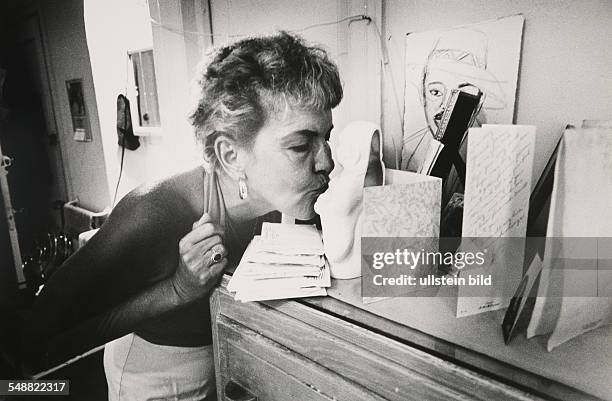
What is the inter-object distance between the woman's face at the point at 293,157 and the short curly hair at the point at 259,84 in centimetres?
3

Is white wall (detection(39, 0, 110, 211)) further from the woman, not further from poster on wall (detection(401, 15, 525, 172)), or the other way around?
poster on wall (detection(401, 15, 525, 172))

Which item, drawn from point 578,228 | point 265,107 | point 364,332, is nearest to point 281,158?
point 265,107

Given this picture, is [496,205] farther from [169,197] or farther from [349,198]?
[169,197]

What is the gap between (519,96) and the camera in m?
0.83

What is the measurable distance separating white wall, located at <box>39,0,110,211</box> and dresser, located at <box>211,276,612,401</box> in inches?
24.6

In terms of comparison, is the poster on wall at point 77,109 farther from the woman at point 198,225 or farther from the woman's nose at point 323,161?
the woman's nose at point 323,161

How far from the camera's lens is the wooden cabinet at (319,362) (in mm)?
608

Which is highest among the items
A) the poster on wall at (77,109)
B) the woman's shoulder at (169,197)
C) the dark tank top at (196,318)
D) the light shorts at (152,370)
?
the poster on wall at (77,109)

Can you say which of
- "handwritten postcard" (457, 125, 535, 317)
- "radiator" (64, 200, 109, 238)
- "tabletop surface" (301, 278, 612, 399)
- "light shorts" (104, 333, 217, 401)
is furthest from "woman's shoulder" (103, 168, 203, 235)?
"handwritten postcard" (457, 125, 535, 317)

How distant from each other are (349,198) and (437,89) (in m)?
0.36

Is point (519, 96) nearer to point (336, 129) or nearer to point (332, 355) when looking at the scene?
point (336, 129)

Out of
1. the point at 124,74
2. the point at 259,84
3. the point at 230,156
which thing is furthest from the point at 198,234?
the point at 124,74

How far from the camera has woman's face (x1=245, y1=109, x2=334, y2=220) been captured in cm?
97

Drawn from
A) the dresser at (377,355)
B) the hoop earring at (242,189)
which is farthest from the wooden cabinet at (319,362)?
the hoop earring at (242,189)
